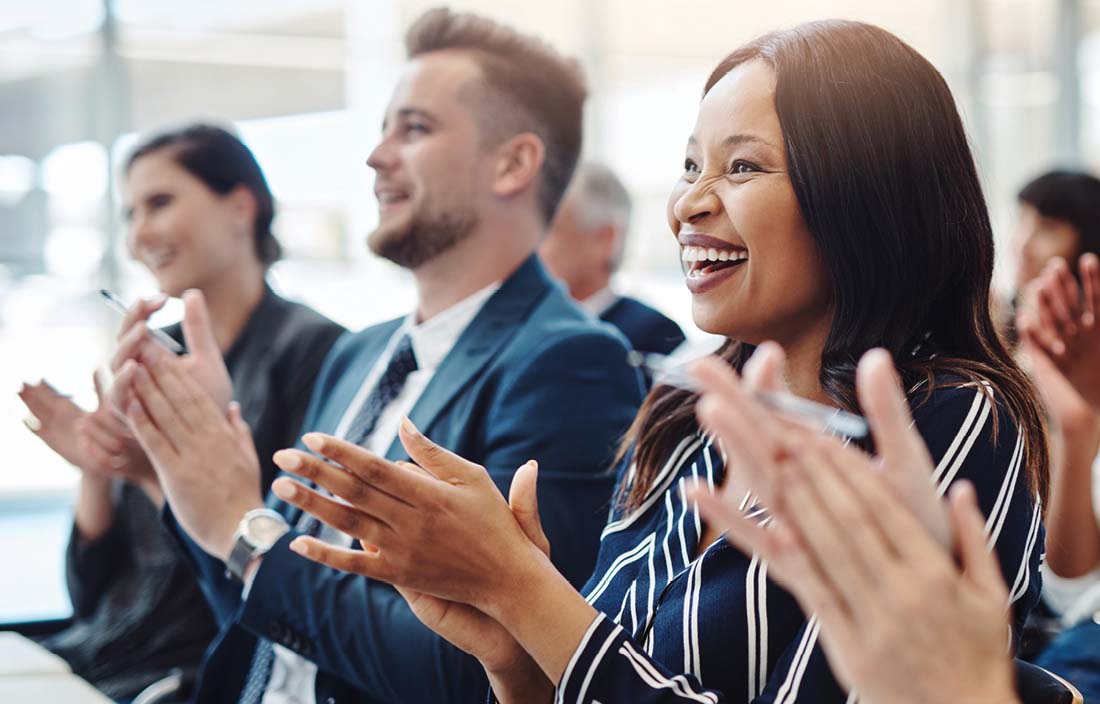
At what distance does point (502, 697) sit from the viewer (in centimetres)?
116

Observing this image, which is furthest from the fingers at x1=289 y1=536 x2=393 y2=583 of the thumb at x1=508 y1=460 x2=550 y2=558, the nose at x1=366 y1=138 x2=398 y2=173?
the nose at x1=366 y1=138 x2=398 y2=173

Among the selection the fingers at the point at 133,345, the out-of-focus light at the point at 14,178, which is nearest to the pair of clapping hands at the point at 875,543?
the fingers at the point at 133,345

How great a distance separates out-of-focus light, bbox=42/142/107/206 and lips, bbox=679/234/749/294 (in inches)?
176

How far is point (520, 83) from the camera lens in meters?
2.18

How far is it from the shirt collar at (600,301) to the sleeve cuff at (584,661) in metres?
2.04

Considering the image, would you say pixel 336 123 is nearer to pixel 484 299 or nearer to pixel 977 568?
pixel 484 299

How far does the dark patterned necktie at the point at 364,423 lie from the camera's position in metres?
1.81

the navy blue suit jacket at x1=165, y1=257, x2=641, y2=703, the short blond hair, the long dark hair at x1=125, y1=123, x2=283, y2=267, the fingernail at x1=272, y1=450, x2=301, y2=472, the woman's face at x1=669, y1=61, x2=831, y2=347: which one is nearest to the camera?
the fingernail at x1=272, y1=450, x2=301, y2=472

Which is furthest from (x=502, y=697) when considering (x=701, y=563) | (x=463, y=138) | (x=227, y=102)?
(x=227, y=102)

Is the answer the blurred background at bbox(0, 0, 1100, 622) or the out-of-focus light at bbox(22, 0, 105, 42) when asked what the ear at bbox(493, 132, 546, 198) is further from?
the out-of-focus light at bbox(22, 0, 105, 42)

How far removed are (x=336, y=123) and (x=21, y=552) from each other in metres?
2.58

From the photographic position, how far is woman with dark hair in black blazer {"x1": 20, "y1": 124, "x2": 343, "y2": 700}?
7.56 feet

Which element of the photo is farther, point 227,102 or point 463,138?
point 227,102

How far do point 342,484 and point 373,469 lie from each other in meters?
0.03
